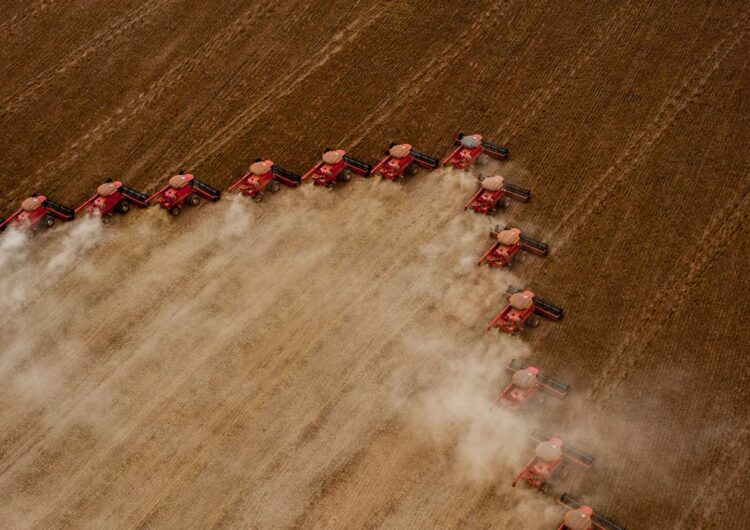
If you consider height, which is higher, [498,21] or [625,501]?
[498,21]

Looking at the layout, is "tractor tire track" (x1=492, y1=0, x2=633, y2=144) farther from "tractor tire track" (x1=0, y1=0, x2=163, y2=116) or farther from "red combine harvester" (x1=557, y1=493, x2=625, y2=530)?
"tractor tire track" (x1=0, y1=0, x2=163, y2=116)

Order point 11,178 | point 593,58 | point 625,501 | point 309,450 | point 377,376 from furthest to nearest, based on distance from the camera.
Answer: point 593,58, point 11,178, point 377,376, point 309,450, point 625,501

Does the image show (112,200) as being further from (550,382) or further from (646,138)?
(646,138)

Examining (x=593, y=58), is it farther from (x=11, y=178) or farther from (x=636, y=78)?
(x=11, y=178)

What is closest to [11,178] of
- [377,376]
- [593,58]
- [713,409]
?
[377,376]

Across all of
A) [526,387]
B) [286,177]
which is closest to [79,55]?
[286,177]

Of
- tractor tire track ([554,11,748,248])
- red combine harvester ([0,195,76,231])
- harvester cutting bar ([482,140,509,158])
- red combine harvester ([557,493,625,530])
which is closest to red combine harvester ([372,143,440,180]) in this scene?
harvester cutting bar ([482,140,509,158])

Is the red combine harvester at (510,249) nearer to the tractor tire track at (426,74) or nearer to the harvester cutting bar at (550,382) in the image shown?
the harvester cutting bar at (550,382)
